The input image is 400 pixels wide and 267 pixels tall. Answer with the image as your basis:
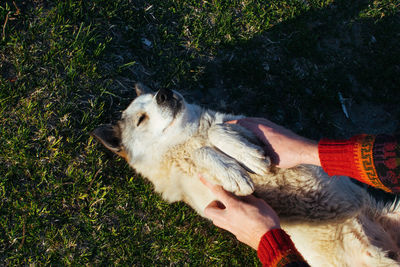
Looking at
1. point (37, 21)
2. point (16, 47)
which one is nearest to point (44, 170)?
point (16, 47)

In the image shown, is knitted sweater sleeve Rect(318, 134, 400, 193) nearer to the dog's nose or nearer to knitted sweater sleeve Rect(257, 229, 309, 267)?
knitted sweater sleeve Rect(257, 229, 309, 267)

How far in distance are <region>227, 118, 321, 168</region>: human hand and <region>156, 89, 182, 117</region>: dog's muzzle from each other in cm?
90

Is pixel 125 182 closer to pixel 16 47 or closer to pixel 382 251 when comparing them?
pixel 16 47

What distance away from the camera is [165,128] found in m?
3.56

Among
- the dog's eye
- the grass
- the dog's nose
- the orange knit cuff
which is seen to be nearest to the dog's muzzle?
the dog's nose

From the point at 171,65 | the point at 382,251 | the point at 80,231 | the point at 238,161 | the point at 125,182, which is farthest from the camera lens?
the point at 171,65

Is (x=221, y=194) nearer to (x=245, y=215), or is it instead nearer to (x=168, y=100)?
(x=245, y=215)

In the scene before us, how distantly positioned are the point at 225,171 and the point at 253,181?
0.44m

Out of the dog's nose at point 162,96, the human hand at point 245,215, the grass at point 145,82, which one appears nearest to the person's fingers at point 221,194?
Answer: the human hand at point 245,215

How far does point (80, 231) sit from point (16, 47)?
2683mm

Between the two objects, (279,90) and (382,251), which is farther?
(279,90)

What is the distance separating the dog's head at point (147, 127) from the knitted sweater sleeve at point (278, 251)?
151 cm

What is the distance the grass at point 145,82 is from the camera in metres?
4.00

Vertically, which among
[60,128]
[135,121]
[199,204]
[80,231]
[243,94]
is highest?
[243,94]
